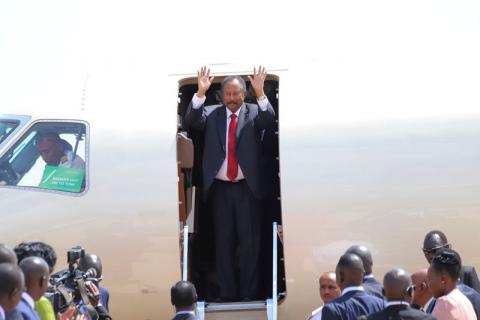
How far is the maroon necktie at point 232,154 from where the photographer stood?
34.3 ft

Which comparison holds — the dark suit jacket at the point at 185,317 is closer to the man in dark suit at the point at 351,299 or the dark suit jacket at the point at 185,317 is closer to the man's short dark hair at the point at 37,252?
the man in dark suit at the point at 351,299

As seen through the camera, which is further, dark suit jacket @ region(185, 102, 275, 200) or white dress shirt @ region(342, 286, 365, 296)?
dark suit jacket @ region(185, 102, 275, 200)

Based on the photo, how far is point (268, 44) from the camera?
10.8m

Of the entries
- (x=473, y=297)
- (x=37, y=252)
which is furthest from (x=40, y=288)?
(x=473, y=297)

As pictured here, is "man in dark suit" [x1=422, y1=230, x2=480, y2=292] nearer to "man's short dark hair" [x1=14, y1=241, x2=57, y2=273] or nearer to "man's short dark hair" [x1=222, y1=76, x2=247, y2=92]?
"man's short dark hair" [x1=222, y1=76, x2=247, y2=92]

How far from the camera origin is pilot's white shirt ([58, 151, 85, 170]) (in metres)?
10.2

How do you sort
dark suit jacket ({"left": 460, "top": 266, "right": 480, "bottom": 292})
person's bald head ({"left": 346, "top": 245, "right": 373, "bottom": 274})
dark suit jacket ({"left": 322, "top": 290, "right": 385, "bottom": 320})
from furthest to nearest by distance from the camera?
dark suit jacket ({"left": 460, "top": 266, "right": 480, "bottom": 292}), person's bald head ({"left": 346, "top": 245, "right": 373, "bottom": 274}), dark suit jacket ({"left": 322, "top": 290, "right": 385, "bottom": 320})

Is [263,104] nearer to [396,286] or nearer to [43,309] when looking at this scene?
[396,286]

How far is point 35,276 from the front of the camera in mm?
6438

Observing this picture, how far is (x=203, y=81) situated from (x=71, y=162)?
1.74 metres

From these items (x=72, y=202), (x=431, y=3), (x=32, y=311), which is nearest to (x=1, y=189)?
(x=72, y=202)

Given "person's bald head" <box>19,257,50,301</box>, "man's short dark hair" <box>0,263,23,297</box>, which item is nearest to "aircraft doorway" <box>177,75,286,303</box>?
"person's bald head" <box>19,257,50,301</box>

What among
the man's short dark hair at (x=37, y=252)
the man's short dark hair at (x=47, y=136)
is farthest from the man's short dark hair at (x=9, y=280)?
the man's short dark hair at (x=47, y=136)

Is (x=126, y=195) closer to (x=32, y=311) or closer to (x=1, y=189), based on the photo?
(x=1, y=189)
